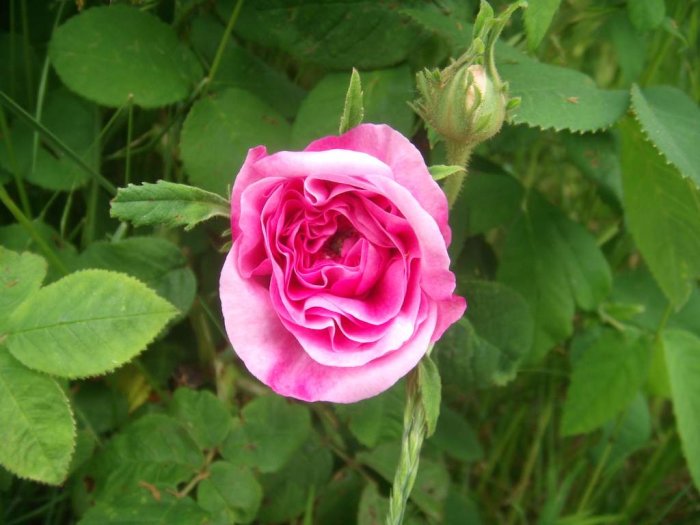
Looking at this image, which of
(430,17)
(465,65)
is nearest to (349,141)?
(465,65)

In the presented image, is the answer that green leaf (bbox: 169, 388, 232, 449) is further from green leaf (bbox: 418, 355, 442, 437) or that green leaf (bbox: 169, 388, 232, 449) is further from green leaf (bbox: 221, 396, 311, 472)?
green leaf (bbox: 418, 355, 442, 437)

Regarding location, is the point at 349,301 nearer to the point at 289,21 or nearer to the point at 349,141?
the point at 349,141

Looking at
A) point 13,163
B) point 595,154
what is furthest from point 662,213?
point 13,163

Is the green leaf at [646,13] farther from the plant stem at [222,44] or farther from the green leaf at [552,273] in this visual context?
→ the plant stem at [222,44]

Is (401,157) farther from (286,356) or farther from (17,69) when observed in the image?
(17,69)

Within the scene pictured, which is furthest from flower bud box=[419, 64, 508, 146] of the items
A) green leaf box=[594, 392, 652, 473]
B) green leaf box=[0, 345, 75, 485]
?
green leaf box=[594, 392, 652, 473]
